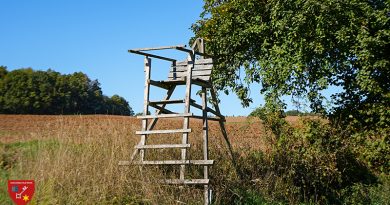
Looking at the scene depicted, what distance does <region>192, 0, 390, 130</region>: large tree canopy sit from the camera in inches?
522

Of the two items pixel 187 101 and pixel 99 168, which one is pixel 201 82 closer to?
pixel 187 101

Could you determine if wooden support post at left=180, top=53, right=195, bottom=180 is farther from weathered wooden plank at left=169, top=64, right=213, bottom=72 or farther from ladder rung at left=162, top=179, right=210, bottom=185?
weathered wooden plank at left=169, top=64, right=213, bottom=72

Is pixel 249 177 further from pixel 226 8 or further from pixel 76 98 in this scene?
pixel 76 98

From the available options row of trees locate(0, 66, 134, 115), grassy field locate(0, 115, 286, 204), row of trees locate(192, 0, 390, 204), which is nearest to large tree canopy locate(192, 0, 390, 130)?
row of trees locate(192, 0, 390, 204)

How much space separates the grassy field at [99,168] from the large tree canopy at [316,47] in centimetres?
235

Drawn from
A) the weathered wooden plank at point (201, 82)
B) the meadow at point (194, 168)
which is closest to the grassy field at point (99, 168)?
the meadow at point (194, 168)

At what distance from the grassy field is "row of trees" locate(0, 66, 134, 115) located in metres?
22.9

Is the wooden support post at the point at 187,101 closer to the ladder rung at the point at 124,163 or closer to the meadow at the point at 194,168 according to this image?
the meadow at the point at 194,168

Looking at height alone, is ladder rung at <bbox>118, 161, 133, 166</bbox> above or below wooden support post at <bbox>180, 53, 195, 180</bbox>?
below

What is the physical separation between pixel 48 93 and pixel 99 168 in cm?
3068

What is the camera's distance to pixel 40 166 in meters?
9.37

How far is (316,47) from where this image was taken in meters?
13.1

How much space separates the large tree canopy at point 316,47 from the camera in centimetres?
1326

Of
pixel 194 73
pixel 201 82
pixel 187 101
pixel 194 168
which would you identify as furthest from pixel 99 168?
pixel 194 73
